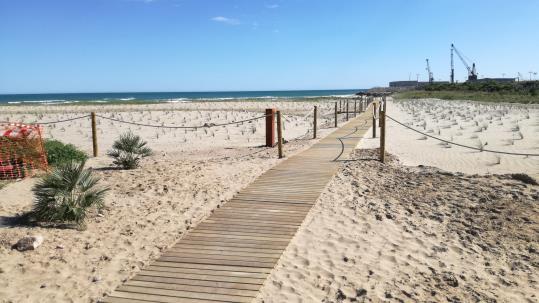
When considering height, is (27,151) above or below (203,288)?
above

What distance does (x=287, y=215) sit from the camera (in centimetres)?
607

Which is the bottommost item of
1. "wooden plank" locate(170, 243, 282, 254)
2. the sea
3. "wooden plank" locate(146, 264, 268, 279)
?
"wooden plank" locate(146, 264, 268, 279)

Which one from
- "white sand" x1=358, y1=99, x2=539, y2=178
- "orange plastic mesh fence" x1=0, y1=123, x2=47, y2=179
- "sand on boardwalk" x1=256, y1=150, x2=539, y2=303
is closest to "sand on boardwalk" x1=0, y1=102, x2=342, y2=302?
"orange plastic mesh fence" x1=0, y1=123, x2=47, y2=179

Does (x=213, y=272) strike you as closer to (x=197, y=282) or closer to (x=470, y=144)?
(x=197, y=282)

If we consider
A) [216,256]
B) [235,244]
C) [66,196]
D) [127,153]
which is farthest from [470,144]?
[66,196]

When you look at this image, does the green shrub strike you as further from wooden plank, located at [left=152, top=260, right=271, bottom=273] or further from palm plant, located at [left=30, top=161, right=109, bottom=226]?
wooden plank, located at [left=152, top=260, right=271, bottom=273]

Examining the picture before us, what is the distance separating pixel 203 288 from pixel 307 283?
3.17 feet

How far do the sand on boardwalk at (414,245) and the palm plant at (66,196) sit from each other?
2925 millimetres

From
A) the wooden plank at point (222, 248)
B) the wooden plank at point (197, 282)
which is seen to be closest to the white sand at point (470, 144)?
the wooden plank at point (222, 248)

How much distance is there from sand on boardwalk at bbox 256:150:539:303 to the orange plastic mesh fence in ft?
19.5

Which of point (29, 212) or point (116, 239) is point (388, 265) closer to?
point (116, 239)

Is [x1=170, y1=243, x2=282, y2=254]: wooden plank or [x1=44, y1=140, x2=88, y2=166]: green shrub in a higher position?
[x1=44, y1=140, x2=88, y2=166]: green shrub


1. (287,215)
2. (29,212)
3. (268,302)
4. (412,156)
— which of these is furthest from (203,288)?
(412,156)

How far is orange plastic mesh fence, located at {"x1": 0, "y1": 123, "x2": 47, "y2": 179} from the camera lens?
869 centimetres
